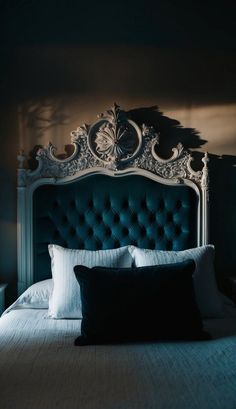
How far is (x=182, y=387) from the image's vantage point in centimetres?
159

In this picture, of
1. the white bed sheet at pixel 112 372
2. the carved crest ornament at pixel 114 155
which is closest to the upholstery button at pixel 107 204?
the carved crest ornament at pixel 114 155

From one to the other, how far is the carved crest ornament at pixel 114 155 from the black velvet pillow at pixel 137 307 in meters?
0.99

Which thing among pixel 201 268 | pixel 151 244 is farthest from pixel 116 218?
pixel 201 268

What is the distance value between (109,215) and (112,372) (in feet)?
4.72

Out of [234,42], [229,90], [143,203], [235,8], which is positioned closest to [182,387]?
[143,203]

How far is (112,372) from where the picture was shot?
173cm

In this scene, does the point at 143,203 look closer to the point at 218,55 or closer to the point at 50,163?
the point at 50,163

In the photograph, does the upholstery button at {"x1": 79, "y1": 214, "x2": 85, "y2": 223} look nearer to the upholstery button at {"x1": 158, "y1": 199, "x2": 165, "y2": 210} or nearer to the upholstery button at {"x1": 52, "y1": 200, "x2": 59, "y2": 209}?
the upholstery button at {"x1": 52, "y1": 200, "x2": 59, "y2": 209}

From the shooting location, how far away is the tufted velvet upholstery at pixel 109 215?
119 inches

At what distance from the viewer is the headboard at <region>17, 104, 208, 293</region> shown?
3014 mm

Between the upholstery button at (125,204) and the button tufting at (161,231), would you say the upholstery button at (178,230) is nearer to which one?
the button tufting at (161,231)

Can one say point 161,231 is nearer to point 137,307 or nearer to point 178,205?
point 178,205

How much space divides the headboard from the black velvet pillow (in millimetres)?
782

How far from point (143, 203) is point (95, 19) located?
140 centimetres
